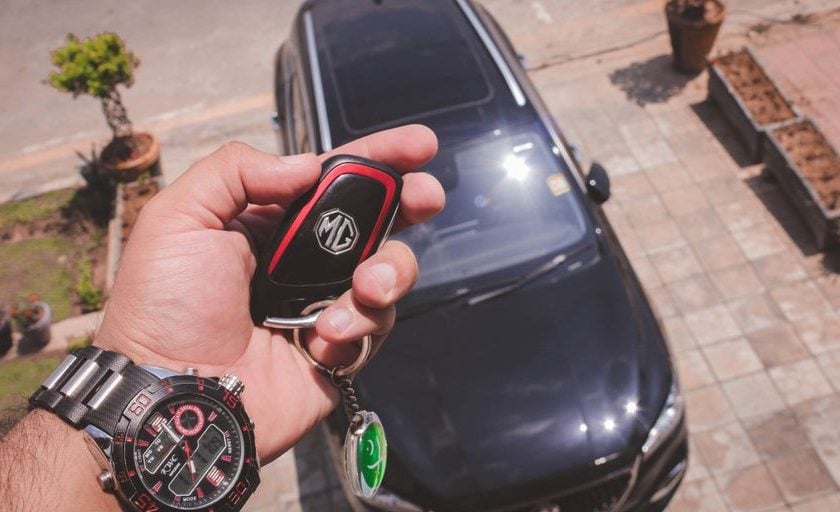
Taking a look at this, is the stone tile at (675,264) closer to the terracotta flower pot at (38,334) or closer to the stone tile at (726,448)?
the stone tile at (726,448)

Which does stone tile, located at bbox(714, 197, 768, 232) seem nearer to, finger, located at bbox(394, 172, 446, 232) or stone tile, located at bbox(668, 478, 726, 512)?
stone tile, located at bbox(668, 478, 726, 512)

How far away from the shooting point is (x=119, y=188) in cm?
756

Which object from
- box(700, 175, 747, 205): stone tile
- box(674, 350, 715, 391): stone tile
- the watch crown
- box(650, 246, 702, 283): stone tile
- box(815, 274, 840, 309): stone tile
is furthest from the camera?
box(700, 175, 747, 205): stone tile

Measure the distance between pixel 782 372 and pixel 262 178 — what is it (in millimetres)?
4264

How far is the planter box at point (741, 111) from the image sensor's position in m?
6.59

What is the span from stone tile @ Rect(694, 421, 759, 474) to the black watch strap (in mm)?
3866

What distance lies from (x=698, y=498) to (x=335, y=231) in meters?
3.43

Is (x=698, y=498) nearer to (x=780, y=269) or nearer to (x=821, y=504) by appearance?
(x=821, y=504)

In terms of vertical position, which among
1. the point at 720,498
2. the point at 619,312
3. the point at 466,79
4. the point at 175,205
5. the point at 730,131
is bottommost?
the point at 720,498

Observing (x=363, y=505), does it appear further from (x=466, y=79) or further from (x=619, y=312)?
(x=466, y=79)

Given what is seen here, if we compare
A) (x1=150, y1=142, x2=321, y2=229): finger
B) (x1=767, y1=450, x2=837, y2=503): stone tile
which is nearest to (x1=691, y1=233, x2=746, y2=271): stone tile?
(x1=767, y1=450, x2=837, y2=503): stone tile

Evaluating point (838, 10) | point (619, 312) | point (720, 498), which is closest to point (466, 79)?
point (619, 312)

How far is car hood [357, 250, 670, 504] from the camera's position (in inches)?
155

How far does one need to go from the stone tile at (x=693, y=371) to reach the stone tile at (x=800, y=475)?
0.71m
